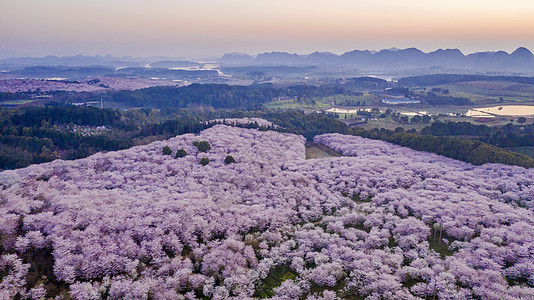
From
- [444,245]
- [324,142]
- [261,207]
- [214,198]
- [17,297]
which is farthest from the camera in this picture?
[324,142]

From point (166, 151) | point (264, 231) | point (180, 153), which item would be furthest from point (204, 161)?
point (264, 231)

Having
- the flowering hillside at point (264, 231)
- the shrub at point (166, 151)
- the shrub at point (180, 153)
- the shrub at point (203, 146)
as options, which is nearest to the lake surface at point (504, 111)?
the flowering hillside at point (264, 231)

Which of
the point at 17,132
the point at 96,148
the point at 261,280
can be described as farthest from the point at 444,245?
the point at 17,132

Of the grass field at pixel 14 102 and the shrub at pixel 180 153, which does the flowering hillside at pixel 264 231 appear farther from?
the grass field at pixel 14 102

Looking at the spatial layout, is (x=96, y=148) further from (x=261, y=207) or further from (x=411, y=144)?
(x=411, y=144)

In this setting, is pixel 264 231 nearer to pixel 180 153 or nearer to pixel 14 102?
pixel 180 153
